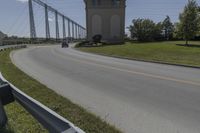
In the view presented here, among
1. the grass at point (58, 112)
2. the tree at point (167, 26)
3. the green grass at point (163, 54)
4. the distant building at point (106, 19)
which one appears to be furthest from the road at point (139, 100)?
the tree at point (167, 26)

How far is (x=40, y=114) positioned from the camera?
4.27m

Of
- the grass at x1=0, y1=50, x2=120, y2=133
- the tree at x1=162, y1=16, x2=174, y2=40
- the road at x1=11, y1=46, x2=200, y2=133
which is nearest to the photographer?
the grass at x1=0, y1=50, x2=120, y2=133

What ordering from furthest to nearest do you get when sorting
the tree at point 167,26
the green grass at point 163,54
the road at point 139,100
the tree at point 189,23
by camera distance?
1. the tree at point 167,26
2. the tree at point 189,23
3. the green grass at point 163,54
4. the road at point 139,100

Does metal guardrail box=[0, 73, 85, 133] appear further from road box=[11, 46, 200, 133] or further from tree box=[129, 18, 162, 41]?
tree box=[129, 18, 162, 41]

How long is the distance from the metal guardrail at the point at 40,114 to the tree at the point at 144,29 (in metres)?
72.1

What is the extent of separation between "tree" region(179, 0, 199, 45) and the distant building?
24494mm

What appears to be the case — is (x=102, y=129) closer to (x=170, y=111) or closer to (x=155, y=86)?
(x=170, y=111)

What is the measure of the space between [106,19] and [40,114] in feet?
231

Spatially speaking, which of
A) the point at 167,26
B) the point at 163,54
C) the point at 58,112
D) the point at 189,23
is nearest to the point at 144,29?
the point at 167,26

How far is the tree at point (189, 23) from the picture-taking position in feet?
163

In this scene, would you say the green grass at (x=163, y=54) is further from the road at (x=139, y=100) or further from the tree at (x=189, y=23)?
the tree at (x=189, y=23)

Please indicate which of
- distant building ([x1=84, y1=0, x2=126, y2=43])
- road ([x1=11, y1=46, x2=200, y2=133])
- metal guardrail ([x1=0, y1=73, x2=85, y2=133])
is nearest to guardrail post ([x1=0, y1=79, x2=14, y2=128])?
metal guardrail ([x1=0, y1=73, x2=85, y2=133])

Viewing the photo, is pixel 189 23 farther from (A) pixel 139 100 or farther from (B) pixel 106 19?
(A) pixel 139 100

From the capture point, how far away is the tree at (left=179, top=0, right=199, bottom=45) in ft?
163
